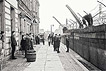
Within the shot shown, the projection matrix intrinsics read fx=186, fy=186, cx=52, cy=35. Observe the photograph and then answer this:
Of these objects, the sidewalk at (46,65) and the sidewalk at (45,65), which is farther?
the sidewalk at (45,65)

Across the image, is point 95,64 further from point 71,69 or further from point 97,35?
point 71,69

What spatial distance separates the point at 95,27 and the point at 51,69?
4192 mm

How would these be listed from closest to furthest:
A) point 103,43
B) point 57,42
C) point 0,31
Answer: point 103,43 → point 0,31 → point 57,42

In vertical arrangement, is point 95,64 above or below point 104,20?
below

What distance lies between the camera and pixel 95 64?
1145 cm

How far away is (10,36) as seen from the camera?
12773mm

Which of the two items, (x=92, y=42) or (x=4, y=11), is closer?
(x=4, y=11)

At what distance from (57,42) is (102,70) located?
807 centimetres

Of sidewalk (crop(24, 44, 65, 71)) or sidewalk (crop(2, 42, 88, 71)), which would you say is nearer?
sidewalk (crop(24, 44, 65, 71))

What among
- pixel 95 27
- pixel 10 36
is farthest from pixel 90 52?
pixel 10 36

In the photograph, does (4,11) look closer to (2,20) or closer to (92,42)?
(2,20)

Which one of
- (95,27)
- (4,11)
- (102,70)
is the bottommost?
(102,70)

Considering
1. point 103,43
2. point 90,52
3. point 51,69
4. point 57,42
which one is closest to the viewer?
point 51,69

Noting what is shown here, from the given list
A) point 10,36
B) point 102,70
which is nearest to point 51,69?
point 102,70
